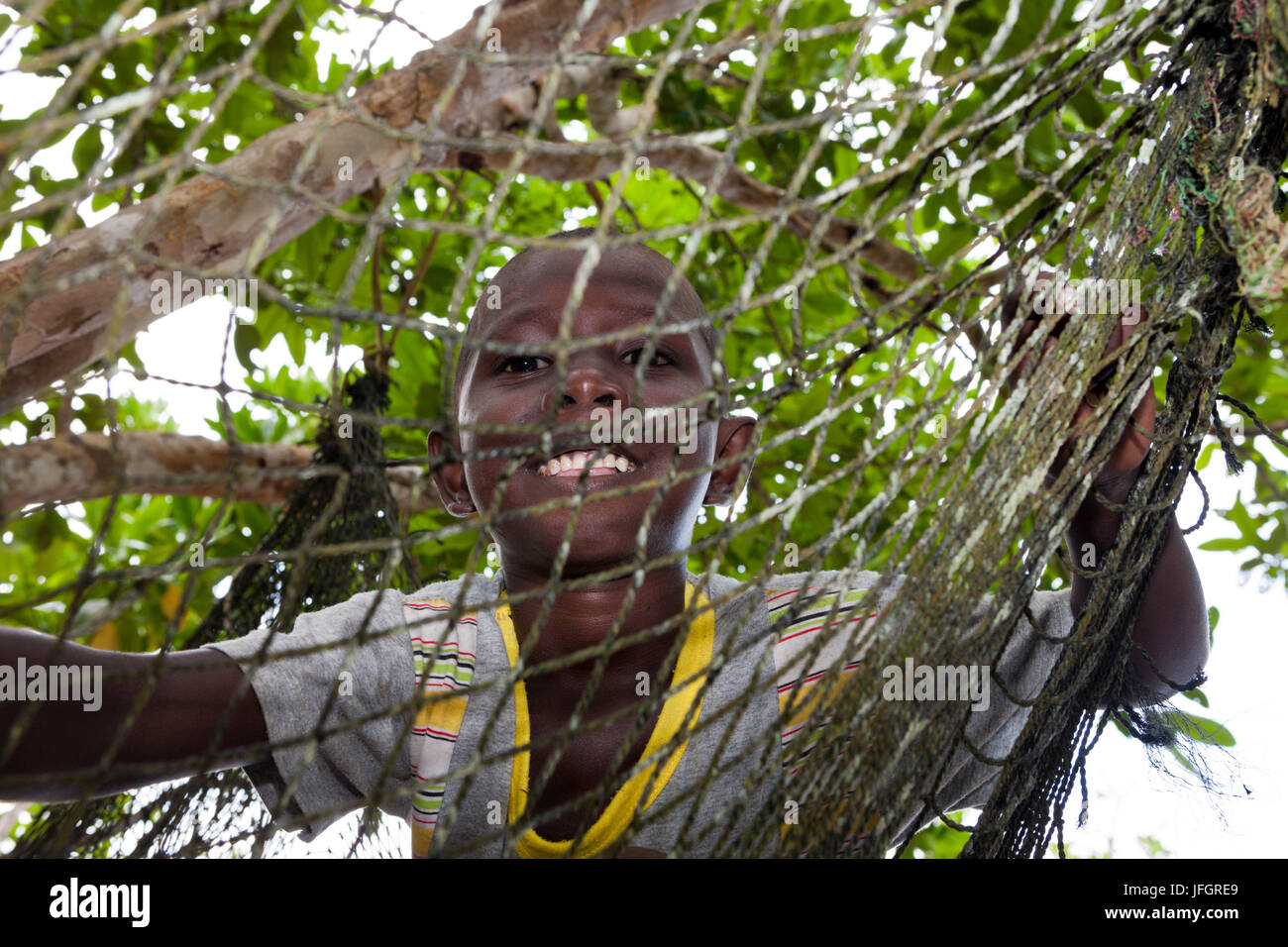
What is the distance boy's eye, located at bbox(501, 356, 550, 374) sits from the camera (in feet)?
3.98

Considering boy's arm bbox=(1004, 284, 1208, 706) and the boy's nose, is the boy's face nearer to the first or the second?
the boy's nose

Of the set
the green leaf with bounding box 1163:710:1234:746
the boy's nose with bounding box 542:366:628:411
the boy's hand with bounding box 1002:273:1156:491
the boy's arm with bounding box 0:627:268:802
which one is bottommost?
the green leaf with bounding box 1163:710:1234:746

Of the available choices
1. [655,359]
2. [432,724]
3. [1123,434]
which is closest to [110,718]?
[432,724]

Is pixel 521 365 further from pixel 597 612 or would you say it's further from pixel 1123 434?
pixel 1123 434

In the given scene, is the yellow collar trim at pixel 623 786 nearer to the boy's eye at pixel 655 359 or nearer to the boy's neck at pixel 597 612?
the boy's neck at pixel 597 612

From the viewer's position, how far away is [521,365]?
122 cm

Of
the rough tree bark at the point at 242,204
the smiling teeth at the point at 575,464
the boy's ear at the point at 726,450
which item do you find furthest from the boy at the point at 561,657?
the rough tree bark at the point at 242,204

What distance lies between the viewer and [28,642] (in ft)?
2.93

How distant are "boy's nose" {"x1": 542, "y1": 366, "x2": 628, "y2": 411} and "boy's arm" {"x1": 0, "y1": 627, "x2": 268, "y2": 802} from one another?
415 millimetres

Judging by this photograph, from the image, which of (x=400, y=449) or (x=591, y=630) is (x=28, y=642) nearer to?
(x=591, y=630)

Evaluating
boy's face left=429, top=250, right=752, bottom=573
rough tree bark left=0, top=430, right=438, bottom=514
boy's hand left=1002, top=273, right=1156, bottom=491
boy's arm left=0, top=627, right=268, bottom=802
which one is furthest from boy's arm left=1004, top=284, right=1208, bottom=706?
boy's arm left=0, top=627, right=268, bottom=802
